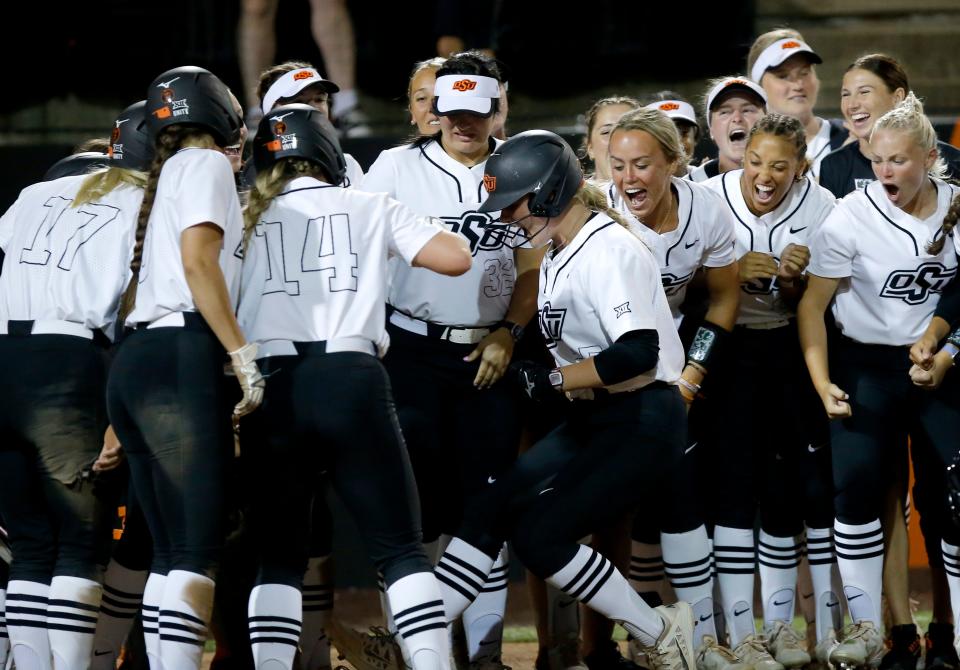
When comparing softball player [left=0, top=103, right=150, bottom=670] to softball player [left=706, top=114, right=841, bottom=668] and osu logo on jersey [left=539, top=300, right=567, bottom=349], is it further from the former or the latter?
softball player [left=706, top=114, right=841, bottom=668]

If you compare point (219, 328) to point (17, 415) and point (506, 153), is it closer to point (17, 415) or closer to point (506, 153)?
point (17, 415)

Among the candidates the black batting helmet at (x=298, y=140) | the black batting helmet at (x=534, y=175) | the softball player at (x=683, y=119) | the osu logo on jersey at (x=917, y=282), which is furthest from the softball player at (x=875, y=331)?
the black batting helmet at (x=298, y=140)

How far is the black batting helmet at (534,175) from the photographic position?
4207 mm

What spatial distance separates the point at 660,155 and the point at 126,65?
3.95m

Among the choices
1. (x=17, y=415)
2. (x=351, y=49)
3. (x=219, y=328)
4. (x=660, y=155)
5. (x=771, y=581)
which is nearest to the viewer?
(x=219, y=328)

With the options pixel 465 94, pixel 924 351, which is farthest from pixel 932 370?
pixel 465 94

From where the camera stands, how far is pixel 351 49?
7191mm

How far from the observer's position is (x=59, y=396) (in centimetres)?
413

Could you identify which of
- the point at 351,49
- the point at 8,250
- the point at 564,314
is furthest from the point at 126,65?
the point at 564,314

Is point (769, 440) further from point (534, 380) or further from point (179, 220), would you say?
point (179, 220)

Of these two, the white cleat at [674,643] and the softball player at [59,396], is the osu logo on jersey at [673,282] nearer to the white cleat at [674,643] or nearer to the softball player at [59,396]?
the white cleat at [674,643]

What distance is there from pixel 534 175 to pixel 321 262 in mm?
676

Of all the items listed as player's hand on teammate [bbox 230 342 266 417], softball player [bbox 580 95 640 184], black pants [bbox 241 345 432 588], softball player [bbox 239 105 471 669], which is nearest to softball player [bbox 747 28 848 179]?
softball player [bbox 580 95 640 184]

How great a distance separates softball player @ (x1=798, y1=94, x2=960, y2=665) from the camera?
4.73 meters
